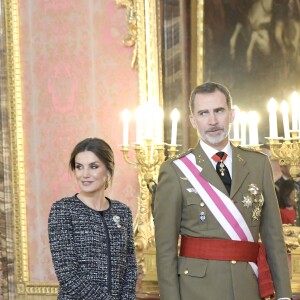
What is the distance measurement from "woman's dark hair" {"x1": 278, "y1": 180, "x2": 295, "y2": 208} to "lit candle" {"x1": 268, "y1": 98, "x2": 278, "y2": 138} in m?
0.30

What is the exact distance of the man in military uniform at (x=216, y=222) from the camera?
232 centimetres

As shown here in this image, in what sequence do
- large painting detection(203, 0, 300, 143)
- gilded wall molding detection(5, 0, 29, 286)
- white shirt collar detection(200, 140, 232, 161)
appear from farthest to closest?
gilded wall molding detection(5, 0, 29, 286), large painting detection(203, 0, 300, 143), white shirt collar detection(200, 140, 232, 161)

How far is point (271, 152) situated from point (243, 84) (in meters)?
0.44

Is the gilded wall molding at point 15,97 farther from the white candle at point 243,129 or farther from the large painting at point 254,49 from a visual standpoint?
the white candle at point 243,129

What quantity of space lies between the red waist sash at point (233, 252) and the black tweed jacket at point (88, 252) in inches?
8.3

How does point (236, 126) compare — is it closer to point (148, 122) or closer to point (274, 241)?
point (148, 122)

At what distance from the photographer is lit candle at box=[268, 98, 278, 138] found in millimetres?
3475

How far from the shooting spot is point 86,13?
4020 mm

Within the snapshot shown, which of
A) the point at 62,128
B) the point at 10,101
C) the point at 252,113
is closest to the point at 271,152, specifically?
the point at 252,113

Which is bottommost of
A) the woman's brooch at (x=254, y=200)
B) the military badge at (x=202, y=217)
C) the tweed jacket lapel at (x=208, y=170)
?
the military badge at (x=202, y=217)

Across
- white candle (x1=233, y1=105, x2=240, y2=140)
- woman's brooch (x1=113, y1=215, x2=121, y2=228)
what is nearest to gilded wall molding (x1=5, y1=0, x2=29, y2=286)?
white candle (x1=233, y1=105, x2=240, y2=140)

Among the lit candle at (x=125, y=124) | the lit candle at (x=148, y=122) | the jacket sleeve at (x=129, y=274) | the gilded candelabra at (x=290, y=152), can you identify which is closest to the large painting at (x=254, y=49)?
the gilded candelabra at (x=290, y=152)

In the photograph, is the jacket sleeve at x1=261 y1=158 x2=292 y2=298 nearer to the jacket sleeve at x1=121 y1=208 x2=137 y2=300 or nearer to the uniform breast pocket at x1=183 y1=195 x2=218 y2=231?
the uniform breast pocket at x1=183 y1=195 x2=218 y2=231

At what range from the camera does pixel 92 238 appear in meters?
2.36
